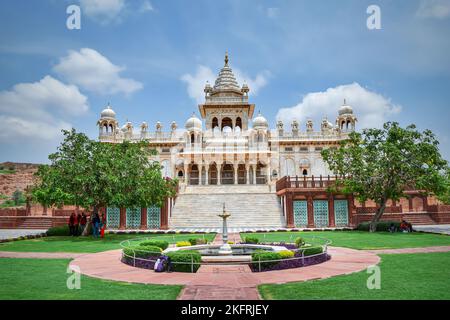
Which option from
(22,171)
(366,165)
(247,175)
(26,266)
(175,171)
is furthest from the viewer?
(22,171)

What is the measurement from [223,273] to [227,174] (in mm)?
40233

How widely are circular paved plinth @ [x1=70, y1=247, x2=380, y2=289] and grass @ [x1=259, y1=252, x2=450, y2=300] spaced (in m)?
0.59

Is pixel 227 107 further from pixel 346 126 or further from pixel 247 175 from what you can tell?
pixel 346 126

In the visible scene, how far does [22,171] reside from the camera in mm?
62500

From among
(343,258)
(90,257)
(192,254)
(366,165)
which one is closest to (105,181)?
(90,257)

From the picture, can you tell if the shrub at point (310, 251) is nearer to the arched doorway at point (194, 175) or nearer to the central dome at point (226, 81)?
the arched doorway at point (194, 175)

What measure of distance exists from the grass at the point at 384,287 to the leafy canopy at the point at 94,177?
1457 cm

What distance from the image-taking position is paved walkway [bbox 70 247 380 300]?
739 centimetres

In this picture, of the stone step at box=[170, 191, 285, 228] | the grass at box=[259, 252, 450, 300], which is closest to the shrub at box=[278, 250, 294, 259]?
the grass at box=[259, 252, 450, 300]

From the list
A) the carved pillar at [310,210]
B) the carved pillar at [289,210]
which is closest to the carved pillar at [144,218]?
the carved pillar at [289,210]

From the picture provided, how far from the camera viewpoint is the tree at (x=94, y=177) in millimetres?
20188

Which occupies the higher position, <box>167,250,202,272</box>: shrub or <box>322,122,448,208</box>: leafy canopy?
<box>322,122,448,208</box>: leafy canopy

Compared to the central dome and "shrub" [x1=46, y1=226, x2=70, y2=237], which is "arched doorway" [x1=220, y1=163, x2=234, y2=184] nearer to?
the central dome

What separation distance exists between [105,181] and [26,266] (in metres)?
10.1
